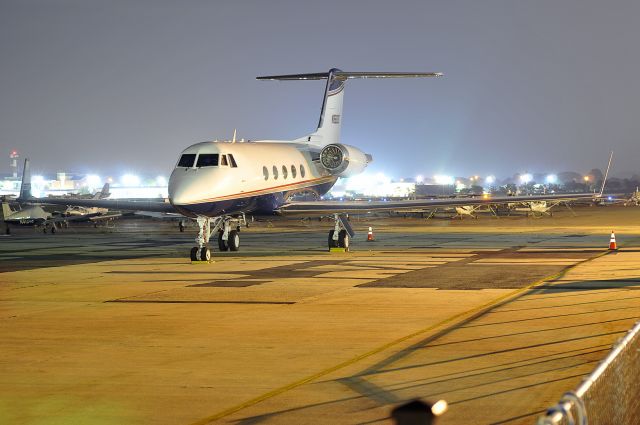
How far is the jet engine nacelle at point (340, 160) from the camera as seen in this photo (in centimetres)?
3756

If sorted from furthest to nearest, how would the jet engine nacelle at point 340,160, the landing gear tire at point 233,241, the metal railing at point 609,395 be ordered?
the jet engine nacelle at point 340,160 → the landing gear tire at point 233,241 → the metal railing at point 609,395

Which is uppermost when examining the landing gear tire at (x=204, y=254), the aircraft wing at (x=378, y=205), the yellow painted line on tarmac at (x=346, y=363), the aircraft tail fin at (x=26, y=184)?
the aircraft tail fin at (x=26, y=184)

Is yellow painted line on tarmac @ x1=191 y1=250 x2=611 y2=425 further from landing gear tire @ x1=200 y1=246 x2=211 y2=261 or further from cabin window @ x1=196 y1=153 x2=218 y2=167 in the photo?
cabin window @ x1=196 y1=153 x2=218 y2=167

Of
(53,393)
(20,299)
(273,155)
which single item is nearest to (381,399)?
(53,393)

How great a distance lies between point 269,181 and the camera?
1310 inches

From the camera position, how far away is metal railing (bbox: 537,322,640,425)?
4.86 meters

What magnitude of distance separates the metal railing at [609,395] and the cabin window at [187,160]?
22386 millimetres

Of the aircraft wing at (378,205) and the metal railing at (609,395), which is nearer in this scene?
the metal railing at (609,395)

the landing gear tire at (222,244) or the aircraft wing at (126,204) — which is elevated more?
the aircraft wing at (126,204)

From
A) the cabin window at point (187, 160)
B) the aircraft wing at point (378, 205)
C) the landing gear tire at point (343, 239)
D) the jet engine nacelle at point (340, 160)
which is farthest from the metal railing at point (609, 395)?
the jet engine nacelle at point (340, 160)

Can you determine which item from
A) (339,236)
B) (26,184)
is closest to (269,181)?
(339,236)

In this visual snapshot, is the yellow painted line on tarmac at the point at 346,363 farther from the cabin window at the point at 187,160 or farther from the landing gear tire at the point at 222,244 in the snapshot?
the landing gear tire at the point at 222,244

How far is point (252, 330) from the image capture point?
48.3ft

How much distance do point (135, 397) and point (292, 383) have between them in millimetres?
1809
